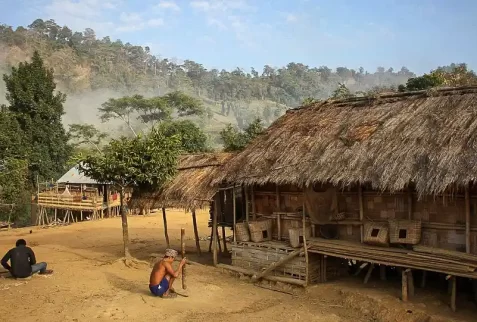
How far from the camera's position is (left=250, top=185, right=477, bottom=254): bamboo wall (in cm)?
910

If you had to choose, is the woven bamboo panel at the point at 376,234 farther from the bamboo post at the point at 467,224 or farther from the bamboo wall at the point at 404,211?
the bamboo post at the point at 467,224

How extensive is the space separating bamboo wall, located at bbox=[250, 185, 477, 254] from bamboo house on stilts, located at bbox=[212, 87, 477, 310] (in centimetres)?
2

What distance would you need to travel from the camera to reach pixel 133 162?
13.5 metres

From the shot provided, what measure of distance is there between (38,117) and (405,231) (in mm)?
26437

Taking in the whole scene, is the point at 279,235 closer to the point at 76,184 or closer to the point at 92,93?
the point at 76,184

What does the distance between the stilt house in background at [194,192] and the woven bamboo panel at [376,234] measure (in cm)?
416

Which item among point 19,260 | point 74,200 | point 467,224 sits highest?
point 467,224

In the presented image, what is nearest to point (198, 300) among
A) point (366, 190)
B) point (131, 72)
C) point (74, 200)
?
point (366, 190)

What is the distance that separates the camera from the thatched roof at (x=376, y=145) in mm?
8734

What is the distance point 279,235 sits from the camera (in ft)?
39.5

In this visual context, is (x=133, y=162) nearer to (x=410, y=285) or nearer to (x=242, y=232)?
(x=242, y=232)

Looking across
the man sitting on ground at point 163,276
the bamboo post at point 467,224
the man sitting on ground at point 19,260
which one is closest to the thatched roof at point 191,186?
the man sitting on ground at point 163,276

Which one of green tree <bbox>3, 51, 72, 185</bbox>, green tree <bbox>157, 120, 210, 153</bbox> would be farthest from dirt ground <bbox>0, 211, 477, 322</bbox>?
green tree <bbox>3, 51, 72, 185</bbox>

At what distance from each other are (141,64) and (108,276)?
83144mm
